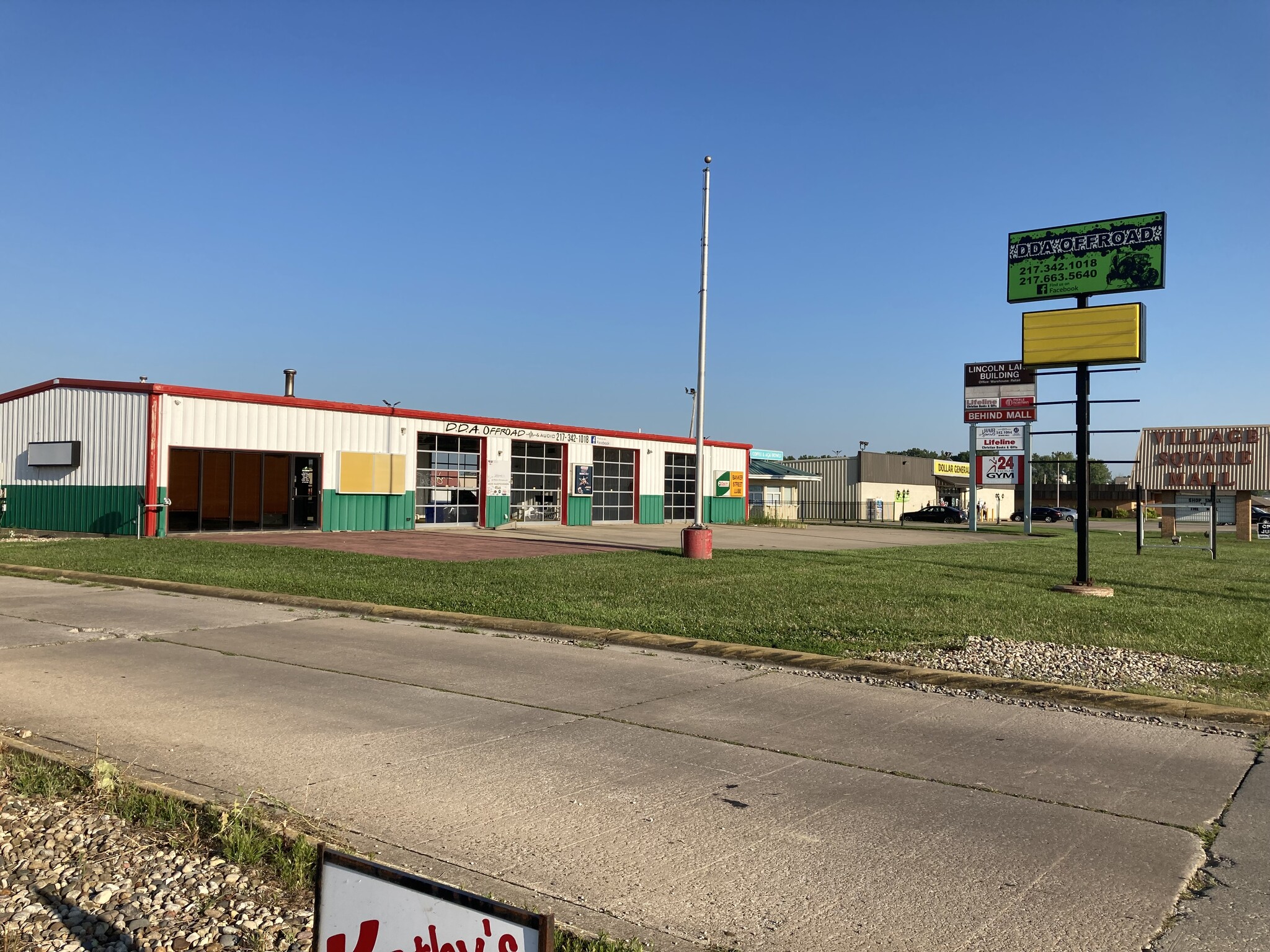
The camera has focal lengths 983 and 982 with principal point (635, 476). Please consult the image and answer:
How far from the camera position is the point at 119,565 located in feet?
58.2

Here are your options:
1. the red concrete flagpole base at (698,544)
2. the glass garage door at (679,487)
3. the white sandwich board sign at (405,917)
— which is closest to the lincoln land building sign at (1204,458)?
the glass garage door at (679,487)

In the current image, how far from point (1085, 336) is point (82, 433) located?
86.2 ft

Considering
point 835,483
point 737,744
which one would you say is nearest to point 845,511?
point 835,483

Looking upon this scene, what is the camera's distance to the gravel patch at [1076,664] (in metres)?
8.55

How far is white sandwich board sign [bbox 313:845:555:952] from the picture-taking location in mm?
2221

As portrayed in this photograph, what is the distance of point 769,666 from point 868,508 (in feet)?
Answer: 209

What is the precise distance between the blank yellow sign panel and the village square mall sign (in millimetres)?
46702

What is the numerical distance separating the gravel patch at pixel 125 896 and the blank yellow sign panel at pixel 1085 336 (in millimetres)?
16449

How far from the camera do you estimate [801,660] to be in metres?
9.44

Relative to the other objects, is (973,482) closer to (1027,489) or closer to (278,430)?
(1027,489)

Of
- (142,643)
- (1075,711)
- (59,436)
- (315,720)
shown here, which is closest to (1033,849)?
(1075,711)

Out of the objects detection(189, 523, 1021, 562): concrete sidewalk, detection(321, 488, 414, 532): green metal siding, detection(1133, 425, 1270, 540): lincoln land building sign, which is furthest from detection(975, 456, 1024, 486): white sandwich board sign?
detection(321, 488, 414, 532): green metal siding

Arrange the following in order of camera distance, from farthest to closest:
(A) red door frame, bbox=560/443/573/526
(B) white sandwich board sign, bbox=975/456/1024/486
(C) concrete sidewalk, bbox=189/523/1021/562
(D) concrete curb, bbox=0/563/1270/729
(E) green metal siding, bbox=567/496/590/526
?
(B) white sandwich board sign, bbox=975/456/1024/486 < (E) green metal siding, bbox=567/496/590/526 < (A) red door frame, bbox=560/443/573/526 < (C) concrete sidewalk, bbox=189/523/1021/562 < (D) concrete curb, bbox=0/563/1270/729

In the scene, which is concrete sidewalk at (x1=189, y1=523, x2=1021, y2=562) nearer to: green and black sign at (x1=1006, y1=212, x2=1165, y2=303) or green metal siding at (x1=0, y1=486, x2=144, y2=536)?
green metal siding at (x1=0, y1=486, x2=144, y2=536)
